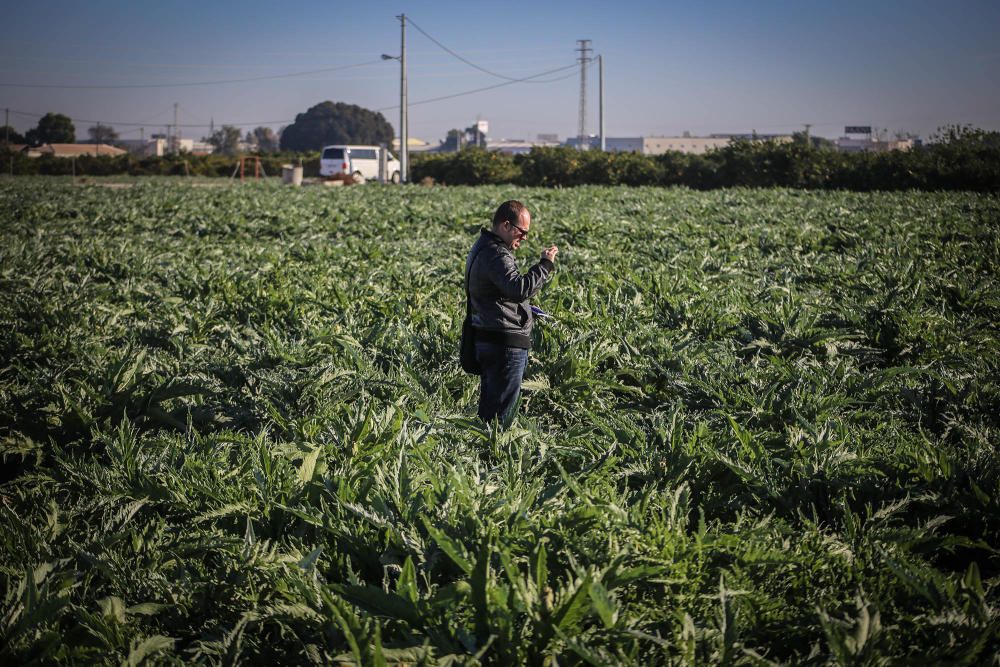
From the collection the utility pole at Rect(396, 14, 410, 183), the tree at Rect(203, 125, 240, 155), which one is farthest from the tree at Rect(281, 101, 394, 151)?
the utility pole at Rect(396, 14, 410, 183)

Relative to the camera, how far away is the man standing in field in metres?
4.92

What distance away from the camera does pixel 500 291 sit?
5027 mm

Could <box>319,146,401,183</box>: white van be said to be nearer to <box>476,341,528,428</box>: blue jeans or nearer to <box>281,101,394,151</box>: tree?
<box>476,341,528,428</box>: blue jeans

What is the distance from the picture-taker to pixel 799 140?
3638cm

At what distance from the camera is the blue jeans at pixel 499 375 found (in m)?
5.11

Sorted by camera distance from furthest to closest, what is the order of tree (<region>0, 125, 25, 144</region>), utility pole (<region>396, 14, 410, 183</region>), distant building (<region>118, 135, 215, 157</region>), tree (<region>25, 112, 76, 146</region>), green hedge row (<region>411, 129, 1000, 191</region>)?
distant building (<region>118, 135, 215, 157</region>), tree (<region>25, 112, 76, 146</region>), tree (<region>0, 125, 25, 144</region>), utility pole (<region>396, 14, 410, 183</region>), green hedge row (<region>411, 129, 1000, 191</region>)

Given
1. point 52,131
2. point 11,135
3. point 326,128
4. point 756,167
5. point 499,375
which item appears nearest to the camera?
point 499,375

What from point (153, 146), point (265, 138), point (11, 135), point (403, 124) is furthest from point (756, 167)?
point (265, 138)

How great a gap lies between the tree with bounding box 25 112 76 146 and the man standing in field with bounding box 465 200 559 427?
120 metres

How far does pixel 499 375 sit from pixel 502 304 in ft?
1.65

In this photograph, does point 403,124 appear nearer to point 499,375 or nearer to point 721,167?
point 721,167

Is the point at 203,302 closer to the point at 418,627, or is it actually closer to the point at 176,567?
the point at 176,567

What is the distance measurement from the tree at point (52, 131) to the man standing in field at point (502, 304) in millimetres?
119637

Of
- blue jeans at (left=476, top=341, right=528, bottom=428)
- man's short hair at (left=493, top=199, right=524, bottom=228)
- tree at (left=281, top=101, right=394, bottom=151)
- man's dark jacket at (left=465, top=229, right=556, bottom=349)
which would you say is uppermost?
tree at (left=281, top=101, right=394, bottom=151)
